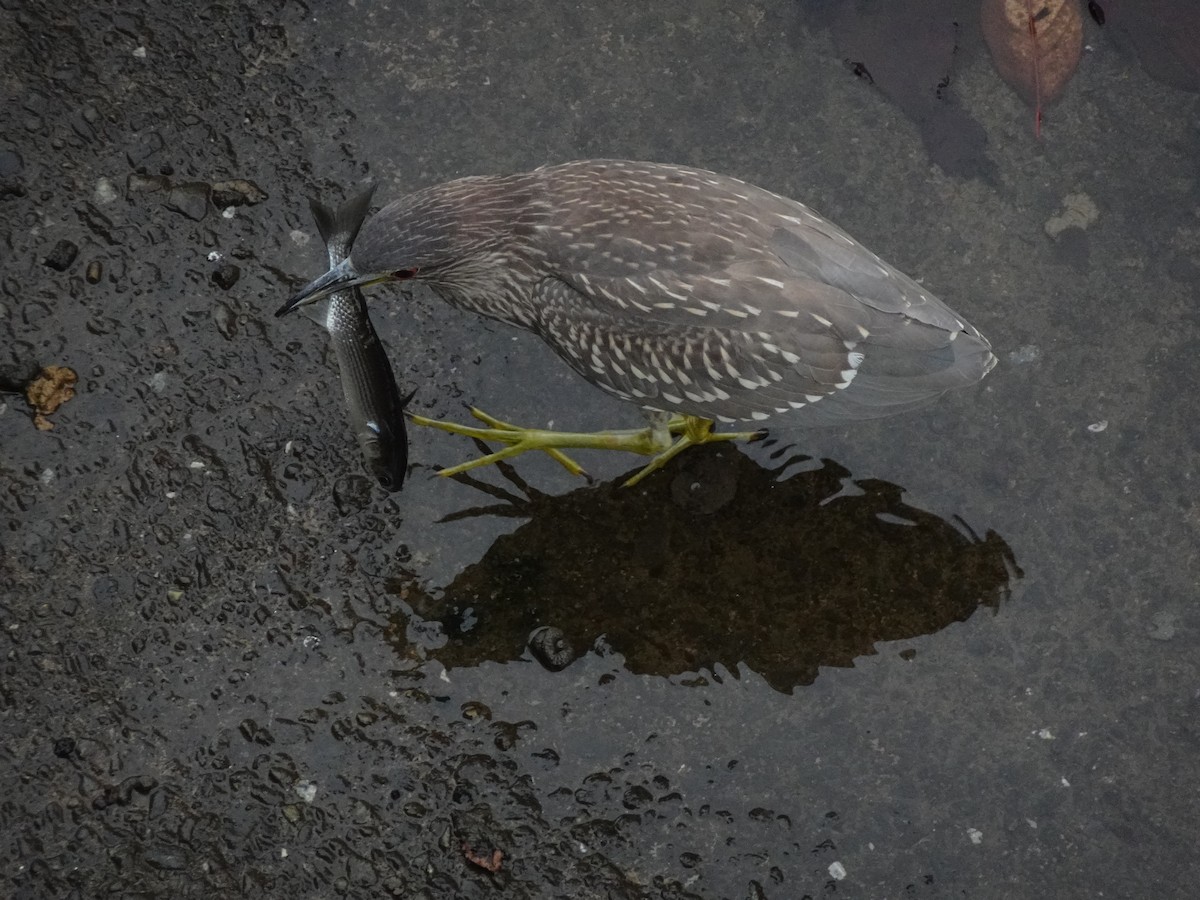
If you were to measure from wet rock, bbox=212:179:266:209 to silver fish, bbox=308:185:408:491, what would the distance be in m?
0.54

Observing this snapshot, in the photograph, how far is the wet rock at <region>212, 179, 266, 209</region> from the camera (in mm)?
3842

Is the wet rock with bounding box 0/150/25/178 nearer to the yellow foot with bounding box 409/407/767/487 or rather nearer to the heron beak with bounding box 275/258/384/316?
the heron beak with bounding box 275/258/384/316

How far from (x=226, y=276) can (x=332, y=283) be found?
2.14 ft

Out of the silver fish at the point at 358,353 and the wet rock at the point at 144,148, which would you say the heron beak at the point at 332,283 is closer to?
the silver fish at the point at 358,353

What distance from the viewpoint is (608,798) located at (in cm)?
329

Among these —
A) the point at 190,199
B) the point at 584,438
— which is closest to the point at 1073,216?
the point at 584,438

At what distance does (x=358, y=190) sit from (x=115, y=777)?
6.21 feet

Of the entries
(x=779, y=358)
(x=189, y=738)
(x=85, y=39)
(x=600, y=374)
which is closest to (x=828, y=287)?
(x=779, y=358)

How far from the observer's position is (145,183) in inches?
152

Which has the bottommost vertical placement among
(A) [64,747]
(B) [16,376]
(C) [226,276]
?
(A) [64,747]

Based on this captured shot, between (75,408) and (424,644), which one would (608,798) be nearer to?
(424,644)

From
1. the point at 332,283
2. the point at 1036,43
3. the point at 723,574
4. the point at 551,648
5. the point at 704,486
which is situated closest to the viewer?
the point at 332,283

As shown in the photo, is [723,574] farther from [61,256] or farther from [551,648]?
[61,256]

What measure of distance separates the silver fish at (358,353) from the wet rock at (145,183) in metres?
0.76
